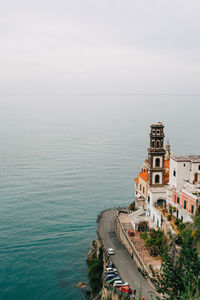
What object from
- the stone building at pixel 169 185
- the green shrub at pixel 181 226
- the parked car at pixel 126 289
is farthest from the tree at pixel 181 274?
the stone building at pixel 169 185

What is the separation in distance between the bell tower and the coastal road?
→ 11859mm

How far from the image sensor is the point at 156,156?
62.8 meters

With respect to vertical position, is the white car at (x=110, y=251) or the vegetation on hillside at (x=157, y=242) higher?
the vegetation on hillside at (x=157, y=242)

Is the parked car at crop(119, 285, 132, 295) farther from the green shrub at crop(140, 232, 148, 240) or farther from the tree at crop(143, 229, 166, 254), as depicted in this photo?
the green shrub at crop(140, 232, 148, 240)

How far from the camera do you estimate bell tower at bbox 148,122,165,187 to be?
61.8m

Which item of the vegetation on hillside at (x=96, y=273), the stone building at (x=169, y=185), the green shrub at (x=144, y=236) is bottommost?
the vegetation on hillside at (x=96, y=273)

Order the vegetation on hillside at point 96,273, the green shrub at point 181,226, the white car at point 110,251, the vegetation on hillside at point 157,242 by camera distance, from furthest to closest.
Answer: the white car at point 110,251 → the vegetation on hillside at point 96,273 → the vegetation on hillside at point 157,242 → the green shrub at point 181,226

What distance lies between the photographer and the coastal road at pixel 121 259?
44.7 metres

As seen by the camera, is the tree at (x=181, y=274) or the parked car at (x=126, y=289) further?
the parked car at (x=126, y=289)

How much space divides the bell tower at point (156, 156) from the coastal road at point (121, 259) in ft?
38.9

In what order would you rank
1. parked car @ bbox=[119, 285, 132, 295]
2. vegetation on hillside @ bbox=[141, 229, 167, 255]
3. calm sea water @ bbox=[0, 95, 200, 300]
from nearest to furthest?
parked car @ bbox=[119, 285, 132, 295], vegetation on hillside @ bbox=[141, 229, 167, 255], calm sea water @ bbox=[0, 95, 200, 300]

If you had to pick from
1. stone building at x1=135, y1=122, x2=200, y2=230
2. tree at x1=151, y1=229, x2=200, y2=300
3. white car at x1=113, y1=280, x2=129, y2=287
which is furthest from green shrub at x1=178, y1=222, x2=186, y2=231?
tree at x1=151, y1=229, x2=200, y2=300

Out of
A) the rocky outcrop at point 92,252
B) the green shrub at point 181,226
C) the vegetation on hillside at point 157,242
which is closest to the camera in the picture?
the green shrub at point 181,226

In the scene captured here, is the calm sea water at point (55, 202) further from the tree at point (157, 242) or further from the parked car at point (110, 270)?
the tree at point (157, 242)
